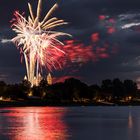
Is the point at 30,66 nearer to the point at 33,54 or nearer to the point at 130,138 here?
the point at 33,54

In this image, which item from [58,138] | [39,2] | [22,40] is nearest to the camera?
[58,138]

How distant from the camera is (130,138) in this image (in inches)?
2072

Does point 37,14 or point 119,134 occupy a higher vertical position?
point 37,14

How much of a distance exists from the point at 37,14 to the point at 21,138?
64433mm

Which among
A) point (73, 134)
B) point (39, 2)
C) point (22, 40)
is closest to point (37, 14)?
point (39, 2)

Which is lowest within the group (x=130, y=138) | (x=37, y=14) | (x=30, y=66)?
(x=130, y=138)

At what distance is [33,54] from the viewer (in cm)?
13075

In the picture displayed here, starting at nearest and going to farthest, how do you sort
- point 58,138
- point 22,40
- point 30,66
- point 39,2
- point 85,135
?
point 58,138 → point 85,135 → point 39,2 → point 22,40 → point 30,66

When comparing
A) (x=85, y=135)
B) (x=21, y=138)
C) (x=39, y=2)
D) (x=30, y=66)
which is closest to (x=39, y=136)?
(x=21, y=138)

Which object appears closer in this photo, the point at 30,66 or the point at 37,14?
the point at 37,14

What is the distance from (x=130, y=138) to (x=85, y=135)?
5962 mm

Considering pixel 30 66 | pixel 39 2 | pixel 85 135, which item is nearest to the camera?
pixel 85 135

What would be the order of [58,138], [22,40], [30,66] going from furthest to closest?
[30,66], [22,40], [58,138]

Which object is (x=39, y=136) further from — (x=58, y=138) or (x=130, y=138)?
(x=130, y=138)
